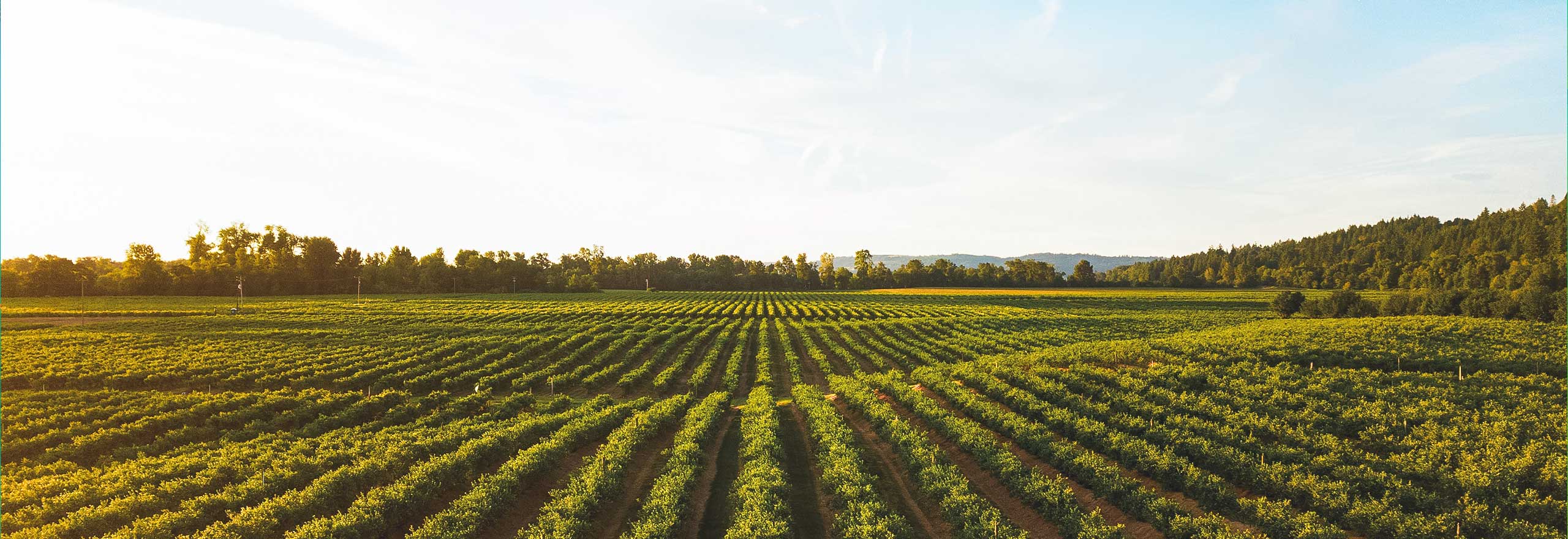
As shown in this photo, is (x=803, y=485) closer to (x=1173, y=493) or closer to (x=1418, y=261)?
(x=1173, y=493)

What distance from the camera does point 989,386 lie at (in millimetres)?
24969

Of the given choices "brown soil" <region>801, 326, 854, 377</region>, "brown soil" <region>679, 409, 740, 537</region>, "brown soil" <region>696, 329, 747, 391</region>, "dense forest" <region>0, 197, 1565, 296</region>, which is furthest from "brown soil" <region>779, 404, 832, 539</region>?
"dense forest" <region>0, 197, 1565, 296</region>

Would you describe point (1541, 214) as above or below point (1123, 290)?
above

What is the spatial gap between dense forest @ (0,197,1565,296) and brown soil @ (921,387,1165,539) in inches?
2450

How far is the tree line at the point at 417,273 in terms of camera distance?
9338 centimetres

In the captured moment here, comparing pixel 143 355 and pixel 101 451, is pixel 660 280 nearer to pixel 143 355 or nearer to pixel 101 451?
pixel 143 355

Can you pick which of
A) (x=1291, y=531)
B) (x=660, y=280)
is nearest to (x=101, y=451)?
(x=1291, y=531)

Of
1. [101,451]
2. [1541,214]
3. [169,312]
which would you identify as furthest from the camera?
[1541,214]

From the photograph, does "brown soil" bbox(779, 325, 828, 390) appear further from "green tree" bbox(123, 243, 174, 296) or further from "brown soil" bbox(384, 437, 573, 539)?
"green tree" bbox(123, 243, 174, 296)

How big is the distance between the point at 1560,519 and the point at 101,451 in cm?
3965

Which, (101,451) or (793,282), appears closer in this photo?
(101,451)

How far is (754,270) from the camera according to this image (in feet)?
591

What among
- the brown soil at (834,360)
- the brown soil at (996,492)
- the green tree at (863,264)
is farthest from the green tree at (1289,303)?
the green tree at (863,264)

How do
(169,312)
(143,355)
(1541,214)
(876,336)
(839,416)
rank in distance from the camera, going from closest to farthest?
(839,416), (143,355), (876,336), (169,312), (1541,214)
